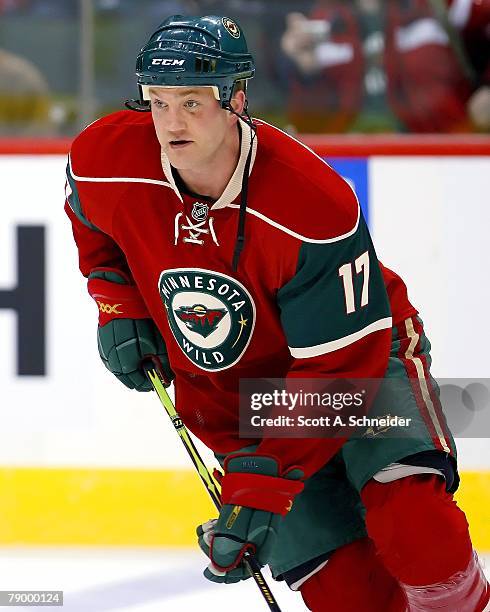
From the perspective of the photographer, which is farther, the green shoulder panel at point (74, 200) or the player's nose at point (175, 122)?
the green shoulder panel at point (74, 200)

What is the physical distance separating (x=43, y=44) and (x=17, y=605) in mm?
1423

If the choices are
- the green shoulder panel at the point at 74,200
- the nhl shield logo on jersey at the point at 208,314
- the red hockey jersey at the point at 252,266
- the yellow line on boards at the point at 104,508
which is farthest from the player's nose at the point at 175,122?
the yellow line on boards at the point at 104,508

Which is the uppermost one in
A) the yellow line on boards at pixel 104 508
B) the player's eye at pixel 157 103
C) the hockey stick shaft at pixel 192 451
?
the player's eye at pixel 157 103

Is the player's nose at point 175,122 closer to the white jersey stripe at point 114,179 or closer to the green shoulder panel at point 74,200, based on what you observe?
the white jersey stripe at point 114,179

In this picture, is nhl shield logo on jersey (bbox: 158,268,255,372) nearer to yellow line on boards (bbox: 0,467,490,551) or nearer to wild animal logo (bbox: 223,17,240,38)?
wild animal logo (bbox: 223,17,240,38)

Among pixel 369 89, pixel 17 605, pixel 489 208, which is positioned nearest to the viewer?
pixel 17 605

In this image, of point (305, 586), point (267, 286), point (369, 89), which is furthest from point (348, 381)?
point (369, 89)

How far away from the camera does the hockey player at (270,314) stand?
186cm

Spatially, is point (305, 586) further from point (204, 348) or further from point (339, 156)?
point (339, 156)

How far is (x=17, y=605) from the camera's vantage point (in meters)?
2.61

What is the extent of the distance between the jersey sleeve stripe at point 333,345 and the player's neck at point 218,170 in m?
0.26

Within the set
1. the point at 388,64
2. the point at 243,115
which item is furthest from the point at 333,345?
the point at 388,64

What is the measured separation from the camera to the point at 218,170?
1906 mm

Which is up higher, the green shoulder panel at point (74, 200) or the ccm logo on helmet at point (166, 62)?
the ccm logo on helmet at point (166, 62)
